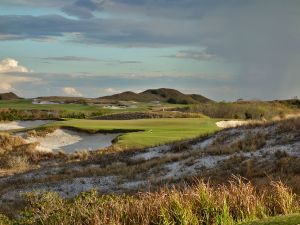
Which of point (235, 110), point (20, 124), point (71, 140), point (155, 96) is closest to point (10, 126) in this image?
point (20, 124)

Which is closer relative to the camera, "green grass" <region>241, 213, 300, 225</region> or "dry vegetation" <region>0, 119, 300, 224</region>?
"green grass" <region>241, 213, 300, 225</region>

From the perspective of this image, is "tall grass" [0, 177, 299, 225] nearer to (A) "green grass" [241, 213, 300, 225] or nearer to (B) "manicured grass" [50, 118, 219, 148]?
(A) "green grass" [241, 213, 300, 225]

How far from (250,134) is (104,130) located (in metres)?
17.8

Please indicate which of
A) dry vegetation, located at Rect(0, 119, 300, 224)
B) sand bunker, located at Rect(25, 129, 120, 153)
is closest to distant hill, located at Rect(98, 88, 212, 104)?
sand bunker, located at Rect(25, 129, 120, 153)

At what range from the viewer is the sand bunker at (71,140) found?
39.6 metres

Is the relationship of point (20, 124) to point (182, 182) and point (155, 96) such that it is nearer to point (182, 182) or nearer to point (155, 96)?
point (182, 182)

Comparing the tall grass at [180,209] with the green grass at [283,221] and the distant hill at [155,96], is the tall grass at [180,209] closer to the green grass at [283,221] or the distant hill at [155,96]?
the green grass at [283,221]

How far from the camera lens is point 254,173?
19547mm

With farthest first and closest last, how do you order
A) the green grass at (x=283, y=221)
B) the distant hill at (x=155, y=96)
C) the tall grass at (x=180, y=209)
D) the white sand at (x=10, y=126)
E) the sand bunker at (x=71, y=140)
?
the distant hill at (x=155, y=96), the white sand at (x=10, y=126), the sand bunker at (x=71, y=140), the tall grass at (x=180, y=209), the green grass at (x=283, y=221)

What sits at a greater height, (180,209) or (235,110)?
(235,110)

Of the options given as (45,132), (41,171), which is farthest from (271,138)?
(45,132)

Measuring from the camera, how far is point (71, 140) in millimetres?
43094

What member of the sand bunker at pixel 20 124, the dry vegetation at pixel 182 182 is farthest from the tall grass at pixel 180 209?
the sand bunker at pixel 20 124

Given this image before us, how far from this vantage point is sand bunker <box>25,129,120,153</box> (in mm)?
39625
